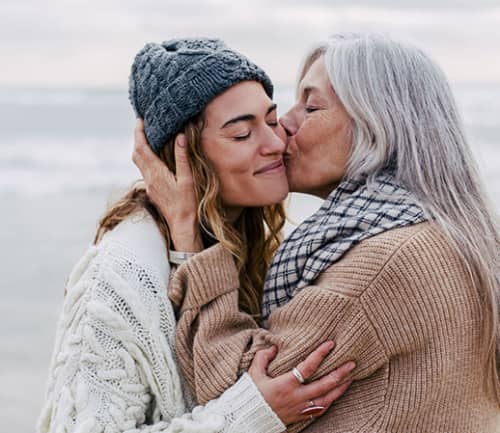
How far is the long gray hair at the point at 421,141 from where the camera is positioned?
9.96 ft

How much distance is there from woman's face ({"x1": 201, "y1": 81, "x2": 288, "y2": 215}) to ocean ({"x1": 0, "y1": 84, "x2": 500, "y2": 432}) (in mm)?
388

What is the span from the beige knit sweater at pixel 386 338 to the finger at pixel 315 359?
19mm

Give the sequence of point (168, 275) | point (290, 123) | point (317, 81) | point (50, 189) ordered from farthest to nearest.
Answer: point (50, 189), point (290, 123), point (317, 81), point (168, 275)

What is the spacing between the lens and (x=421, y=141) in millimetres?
3146

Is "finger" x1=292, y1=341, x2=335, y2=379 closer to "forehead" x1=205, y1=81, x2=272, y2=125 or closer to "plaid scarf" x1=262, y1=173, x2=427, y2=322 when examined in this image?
"plaid scarf" x1=262, y1=173, x2=427, y2=322

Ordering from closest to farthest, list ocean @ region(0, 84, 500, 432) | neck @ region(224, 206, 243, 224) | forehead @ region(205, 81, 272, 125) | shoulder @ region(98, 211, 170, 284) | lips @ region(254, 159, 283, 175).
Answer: shoulder @ region(98, 211, 170, 284)
forehead @ region(205, 81, 272, 125)
lips @ region(254, 159, 283, 175)
neck @ region(224, 206, 243, 224)
ocean @ region(0, 84, 500, 432)

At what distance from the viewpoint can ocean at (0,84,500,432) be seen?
6512 millimetres

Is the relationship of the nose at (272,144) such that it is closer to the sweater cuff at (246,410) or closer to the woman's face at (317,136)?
the woman's face at (317,136)

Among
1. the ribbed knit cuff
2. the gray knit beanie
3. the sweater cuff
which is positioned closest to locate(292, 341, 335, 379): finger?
the sweater cuff

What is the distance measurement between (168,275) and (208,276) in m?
0.17

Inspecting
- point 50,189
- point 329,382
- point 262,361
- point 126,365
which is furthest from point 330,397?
point 50,189

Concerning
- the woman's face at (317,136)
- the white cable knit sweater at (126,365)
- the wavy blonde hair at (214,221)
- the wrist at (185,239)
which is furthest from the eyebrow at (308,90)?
the white cable knit sweater at (126,365)

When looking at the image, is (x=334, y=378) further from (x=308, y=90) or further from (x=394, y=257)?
(x=308, y=90)

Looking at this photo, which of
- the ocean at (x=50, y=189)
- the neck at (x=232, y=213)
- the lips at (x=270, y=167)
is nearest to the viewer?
the lips at (x=270, y=167)
